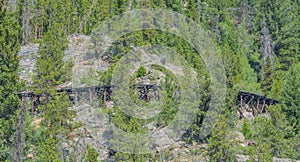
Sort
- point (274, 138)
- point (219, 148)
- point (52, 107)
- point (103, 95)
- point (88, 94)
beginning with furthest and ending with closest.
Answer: point (88, 94) → point (103, 95) → point (274, 138) → point (52, 107) → point (219, 148)

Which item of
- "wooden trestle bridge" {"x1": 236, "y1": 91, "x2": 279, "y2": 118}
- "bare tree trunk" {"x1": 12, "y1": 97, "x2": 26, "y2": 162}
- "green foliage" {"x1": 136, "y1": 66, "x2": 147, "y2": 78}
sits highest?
"green foliage" {"x1": 136, "y1": 66, "x2": 147, "y2": 78}

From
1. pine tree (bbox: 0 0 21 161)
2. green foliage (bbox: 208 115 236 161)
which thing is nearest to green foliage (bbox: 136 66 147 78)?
pine tree (bbox: 0 0 21 161)

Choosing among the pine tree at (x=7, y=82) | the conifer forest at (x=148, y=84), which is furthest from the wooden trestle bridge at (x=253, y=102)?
the pine tree at (x=7, y=82)

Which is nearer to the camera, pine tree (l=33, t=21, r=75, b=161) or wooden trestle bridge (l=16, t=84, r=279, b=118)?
pine tree (l=33, t=21, r=75, b=161)

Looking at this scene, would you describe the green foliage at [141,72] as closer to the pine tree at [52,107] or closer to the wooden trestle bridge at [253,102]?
the pine tree at [52,107]

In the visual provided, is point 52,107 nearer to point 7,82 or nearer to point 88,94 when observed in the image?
point 7,82

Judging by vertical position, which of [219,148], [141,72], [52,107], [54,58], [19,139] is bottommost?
[19,139]

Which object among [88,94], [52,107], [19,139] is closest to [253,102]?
[88,94]

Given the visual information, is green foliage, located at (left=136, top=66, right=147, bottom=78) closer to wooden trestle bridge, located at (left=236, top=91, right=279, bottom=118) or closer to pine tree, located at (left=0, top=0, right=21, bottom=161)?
wooden trestle bridge, located at (left=236, top=91, right=279, bottom=118)

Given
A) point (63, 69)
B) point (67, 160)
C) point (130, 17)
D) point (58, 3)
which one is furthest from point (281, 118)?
point (58, 3)
